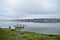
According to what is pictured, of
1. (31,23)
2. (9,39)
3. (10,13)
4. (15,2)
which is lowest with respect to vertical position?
(9,39)

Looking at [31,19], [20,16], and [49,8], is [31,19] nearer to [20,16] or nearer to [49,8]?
[20,16]

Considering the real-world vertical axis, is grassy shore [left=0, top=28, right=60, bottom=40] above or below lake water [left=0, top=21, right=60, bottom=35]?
below

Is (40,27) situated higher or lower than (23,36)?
higher

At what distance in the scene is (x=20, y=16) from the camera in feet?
11.4

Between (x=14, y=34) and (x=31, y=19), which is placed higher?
(x=31, y=19)

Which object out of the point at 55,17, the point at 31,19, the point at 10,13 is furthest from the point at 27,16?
the point at 55,17

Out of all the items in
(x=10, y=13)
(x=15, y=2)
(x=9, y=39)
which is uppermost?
(x=15, y=2)

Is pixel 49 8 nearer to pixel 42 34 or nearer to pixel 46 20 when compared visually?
pixel 46 20

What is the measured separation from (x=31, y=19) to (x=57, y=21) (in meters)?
0.61

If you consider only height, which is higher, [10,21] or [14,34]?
[10,21]

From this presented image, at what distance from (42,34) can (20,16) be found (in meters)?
0.66

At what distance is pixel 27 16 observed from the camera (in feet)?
11.4

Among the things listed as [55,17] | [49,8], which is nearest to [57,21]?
[55,17]

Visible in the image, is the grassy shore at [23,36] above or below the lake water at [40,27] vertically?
below
